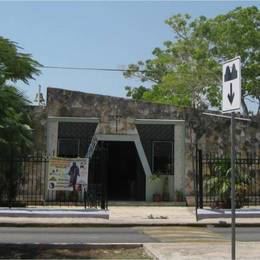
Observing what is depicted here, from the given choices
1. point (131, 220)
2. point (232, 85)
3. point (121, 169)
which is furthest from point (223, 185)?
point (232, 85)

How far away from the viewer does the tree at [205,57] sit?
3900 centimetres

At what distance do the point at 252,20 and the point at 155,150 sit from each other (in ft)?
48.3

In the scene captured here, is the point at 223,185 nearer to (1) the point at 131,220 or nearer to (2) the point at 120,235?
(1) the point at 131,220

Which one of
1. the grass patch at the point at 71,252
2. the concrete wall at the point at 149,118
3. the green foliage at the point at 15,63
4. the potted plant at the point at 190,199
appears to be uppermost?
the green foliage at the point at 15,63

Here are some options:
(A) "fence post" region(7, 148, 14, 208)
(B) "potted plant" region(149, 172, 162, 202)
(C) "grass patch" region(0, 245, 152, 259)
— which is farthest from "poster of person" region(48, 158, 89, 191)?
(C) "grass patch" region(0, 245, 152, 259)

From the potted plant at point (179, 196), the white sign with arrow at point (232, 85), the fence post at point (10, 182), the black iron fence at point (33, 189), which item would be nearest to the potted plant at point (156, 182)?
the potted plant at point (179, 196)

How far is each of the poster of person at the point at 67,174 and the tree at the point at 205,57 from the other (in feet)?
62.6

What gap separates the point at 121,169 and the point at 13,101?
29.7 ft

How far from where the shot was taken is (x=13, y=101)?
2484 cm

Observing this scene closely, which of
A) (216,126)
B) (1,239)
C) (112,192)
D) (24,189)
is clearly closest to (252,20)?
(216,126)

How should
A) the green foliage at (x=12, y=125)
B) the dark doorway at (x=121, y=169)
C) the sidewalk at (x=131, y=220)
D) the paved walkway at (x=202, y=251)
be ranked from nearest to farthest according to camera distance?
the paved walkway at (x=202, y=251)
the sidewalk at (x=131, y=220)
the green foliage at (x=12, y=125)
the dark doorway at (x=121, y=169)

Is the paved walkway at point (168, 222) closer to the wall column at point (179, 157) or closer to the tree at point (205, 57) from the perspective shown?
the wall column at point (179, 157)

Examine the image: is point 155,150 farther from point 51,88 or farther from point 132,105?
point 51,88

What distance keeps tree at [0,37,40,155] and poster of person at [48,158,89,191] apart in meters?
1.92
